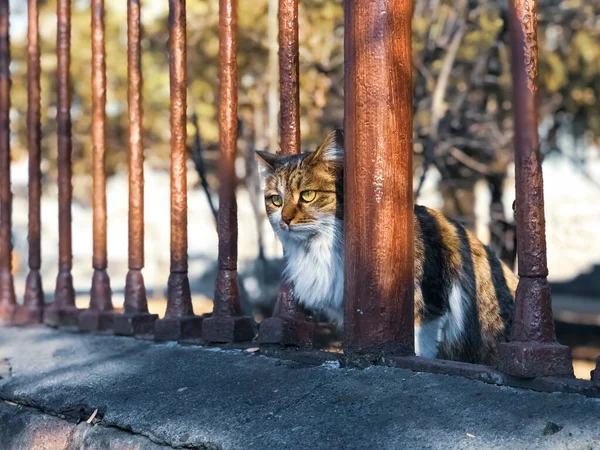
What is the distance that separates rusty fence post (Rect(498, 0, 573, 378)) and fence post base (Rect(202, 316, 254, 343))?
1.19m

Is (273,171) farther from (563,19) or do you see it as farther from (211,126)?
(211,126)

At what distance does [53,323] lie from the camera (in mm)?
4023

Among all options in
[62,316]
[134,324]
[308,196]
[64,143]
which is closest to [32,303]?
[62,316]

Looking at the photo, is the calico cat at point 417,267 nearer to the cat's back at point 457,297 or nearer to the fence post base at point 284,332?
the cat's back at point 457,297

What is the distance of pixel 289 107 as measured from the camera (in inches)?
110

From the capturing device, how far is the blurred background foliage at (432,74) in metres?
8.31

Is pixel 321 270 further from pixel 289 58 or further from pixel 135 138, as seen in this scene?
pixel 135 138

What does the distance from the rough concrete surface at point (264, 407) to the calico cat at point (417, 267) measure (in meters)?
0.49

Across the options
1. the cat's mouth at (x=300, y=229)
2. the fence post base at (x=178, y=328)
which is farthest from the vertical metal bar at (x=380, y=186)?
the fence post base at (x=178, y=328)

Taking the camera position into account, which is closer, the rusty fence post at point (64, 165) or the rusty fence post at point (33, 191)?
the rusty fence post at point (64, 165)

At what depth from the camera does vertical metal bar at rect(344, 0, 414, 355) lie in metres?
2.25

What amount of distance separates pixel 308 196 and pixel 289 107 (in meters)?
0.48

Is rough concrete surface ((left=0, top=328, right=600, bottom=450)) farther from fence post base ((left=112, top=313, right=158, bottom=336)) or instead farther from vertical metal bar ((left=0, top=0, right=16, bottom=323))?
vertical metal bar ((left=0, top=0, right=16, bottom=323))

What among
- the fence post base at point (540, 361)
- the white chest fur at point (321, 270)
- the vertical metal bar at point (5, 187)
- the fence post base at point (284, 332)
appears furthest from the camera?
the vertical metal bar at point (5, 187)
